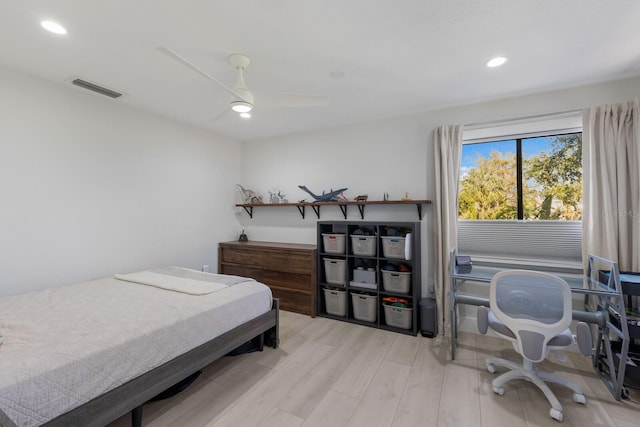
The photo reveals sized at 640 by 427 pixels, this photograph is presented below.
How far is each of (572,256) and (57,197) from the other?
195 inches

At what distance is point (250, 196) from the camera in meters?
4.38

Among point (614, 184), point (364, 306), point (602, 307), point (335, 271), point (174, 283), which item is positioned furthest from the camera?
point (335, 271)

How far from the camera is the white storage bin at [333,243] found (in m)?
3.35

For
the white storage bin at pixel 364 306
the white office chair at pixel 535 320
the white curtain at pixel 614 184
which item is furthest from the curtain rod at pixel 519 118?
the white storage bin at pixel 364 306

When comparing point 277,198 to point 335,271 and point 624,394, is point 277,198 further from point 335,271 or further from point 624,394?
point 624,394

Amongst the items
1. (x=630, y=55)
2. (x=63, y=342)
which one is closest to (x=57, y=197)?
(x=63, y=342)

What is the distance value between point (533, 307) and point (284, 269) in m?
2.57

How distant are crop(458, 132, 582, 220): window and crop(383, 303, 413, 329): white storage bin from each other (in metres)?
1.31

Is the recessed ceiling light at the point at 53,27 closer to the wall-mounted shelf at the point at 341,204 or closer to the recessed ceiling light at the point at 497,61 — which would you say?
the wall-mounted shelf at the point at 341,204

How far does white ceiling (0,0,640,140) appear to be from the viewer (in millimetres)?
1621

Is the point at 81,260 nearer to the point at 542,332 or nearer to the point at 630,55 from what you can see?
the point at 542,332

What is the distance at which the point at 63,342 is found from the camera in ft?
4.72

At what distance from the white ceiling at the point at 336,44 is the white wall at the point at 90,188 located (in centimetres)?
31

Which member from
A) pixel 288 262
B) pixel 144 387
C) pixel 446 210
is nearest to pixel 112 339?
pixel 144 387
